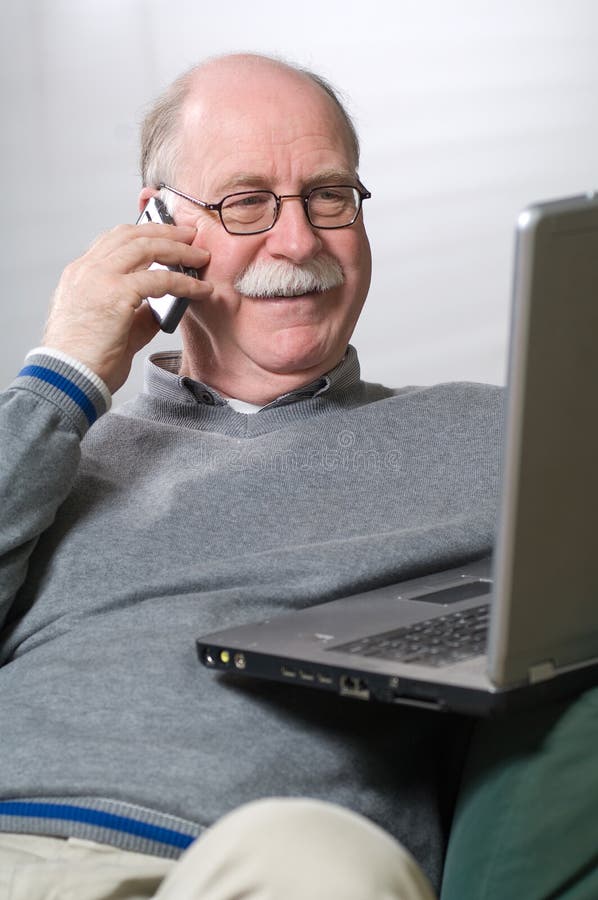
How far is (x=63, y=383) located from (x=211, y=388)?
30 cm

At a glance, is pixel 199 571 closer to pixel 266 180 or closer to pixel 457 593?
pixel 457 593

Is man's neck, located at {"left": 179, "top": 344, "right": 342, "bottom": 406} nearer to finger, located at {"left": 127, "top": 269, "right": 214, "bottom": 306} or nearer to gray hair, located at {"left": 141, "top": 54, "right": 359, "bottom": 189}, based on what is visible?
finger, located at {"left": 127, "top": 269, "right": 214, "bottom": 306}

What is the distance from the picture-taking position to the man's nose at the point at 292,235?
1644mm

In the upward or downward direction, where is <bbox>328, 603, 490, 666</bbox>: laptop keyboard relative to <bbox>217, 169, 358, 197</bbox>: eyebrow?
downward

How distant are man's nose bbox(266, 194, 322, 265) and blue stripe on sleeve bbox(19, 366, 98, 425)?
0.35 m

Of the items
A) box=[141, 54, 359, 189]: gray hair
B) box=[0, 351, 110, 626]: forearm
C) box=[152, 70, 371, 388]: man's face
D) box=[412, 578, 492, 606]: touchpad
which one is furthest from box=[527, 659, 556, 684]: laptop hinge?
box=[141, 54, 359, 189]: gray hair

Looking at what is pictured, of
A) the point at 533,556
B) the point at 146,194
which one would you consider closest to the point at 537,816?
the point at 533,556

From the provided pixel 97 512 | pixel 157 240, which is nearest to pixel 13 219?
pixel 157 240

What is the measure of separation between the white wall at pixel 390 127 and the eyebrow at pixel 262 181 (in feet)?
4.09

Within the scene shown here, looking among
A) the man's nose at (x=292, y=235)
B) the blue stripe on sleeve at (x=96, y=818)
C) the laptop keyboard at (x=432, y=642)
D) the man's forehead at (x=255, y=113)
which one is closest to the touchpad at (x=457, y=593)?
the laptop keyboard at (x=432, y=642)

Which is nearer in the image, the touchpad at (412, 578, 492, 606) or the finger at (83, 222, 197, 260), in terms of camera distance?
the touchpad at (412, 578, 492, 606)

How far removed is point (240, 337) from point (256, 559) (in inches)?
16.5

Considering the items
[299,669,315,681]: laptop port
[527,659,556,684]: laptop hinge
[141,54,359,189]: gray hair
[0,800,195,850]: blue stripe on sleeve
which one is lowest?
[0,800,195,850]: blue stripe on sleeve

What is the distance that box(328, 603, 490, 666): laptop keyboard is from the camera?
1.01 metres
